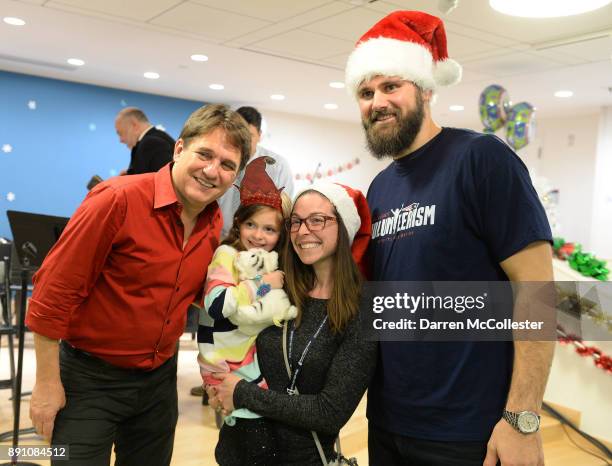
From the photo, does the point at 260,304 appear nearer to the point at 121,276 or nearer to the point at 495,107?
the point at 121,276

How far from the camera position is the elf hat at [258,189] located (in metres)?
2.01

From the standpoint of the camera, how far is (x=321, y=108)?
996cm

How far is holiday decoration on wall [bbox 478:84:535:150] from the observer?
5637 mm

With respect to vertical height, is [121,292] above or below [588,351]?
above

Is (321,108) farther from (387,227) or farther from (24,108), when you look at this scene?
(387,227)

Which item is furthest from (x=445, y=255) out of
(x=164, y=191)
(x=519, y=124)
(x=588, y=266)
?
(x=519, y=124)

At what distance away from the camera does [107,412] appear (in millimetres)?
1808

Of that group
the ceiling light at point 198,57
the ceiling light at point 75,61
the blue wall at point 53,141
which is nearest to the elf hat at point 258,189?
the ceiling light at point 198,57

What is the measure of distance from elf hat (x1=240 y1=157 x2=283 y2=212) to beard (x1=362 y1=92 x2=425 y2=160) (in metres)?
0.42

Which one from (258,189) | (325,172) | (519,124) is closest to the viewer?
(258,189)

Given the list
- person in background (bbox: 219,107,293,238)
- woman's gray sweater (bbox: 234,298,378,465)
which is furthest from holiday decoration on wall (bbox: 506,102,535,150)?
woman's gray sweater (bbox: 234,298,378,465)

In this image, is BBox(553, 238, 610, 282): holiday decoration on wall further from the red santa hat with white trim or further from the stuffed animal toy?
the stuffed animal toy

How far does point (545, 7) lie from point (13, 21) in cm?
460

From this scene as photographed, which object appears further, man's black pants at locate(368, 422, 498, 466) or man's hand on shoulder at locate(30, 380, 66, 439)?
man's hand on shoulder at locate(30, 380, 66, 439)
